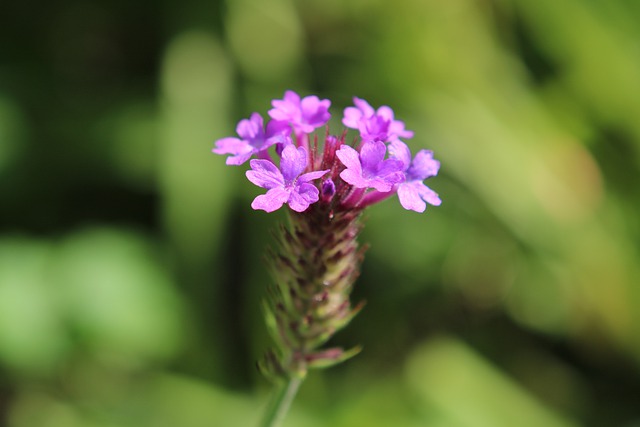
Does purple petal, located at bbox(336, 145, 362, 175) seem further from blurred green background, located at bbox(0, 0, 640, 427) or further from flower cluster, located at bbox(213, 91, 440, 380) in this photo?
blurred green background, located at bbox(0, 0, 640, 427)

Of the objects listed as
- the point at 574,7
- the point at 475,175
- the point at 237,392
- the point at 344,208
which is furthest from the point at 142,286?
the point at 574,7

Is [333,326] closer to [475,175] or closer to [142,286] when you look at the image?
[142,286]

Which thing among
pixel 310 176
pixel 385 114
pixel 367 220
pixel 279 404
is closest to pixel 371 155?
pixel 310 176

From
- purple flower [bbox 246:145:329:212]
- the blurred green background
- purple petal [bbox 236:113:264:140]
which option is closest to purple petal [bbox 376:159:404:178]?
purple flower [bbox 246:145:329:212]

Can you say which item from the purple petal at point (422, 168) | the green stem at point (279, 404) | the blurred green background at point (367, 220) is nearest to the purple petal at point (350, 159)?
the purple petal at point (422, 168)

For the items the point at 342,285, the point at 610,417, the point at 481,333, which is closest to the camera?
the point at 342,285

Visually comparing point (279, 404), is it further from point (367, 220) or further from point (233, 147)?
point (367, 220)
